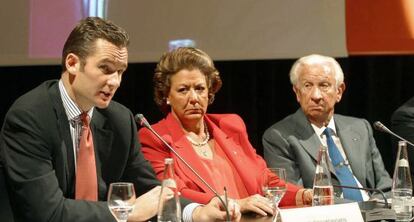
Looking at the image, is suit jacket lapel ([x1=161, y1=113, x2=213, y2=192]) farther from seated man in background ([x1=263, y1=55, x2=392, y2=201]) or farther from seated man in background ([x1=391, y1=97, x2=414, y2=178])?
seated man in background ([x1=391, y1=97, x2=414, y2=178])

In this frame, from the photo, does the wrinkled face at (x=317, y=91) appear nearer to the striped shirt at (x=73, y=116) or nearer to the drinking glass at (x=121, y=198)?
the striped shirt at (x=73, y=116)

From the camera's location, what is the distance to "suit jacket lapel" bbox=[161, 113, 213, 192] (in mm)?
3520

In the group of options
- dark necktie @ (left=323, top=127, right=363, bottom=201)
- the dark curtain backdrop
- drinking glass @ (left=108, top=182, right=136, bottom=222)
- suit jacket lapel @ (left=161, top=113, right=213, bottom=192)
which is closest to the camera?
drinking glass @ (left=108, top=182, right=136, bottom=222)

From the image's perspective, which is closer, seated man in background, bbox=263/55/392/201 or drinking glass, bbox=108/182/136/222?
drinking glass, bbox=108/182/136/222

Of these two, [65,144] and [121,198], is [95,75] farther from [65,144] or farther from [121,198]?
[121,198]

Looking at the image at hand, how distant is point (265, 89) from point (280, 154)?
1.11 metres

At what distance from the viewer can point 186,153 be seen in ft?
11.7

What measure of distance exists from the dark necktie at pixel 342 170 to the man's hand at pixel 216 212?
4.34 feet

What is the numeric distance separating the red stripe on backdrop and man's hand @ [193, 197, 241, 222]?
248cm

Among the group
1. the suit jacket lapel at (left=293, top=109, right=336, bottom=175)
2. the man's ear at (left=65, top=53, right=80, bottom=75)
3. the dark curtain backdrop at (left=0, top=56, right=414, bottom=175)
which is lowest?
the suit jacket lapel at (left=293, top=109, right=336, bottom=175)

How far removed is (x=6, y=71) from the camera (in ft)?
14.6

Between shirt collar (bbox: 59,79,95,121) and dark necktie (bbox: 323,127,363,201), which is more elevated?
shirt collar (bbox: 59,79,95,121)

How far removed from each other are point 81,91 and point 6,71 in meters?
1.74

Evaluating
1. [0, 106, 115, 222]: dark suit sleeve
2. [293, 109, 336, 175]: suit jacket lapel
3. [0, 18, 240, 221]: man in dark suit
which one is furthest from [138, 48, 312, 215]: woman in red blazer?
[0, 106, 115, 222]: dark suit sleeve
